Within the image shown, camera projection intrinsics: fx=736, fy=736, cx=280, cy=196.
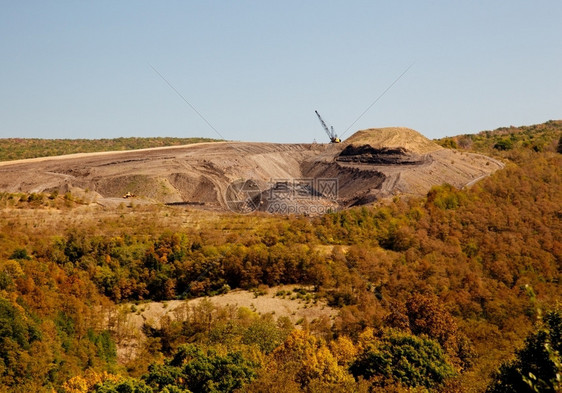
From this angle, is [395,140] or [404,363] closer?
[404,363]

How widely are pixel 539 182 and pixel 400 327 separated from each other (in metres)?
46.6

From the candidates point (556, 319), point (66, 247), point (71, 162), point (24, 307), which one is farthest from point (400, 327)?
point (71, 162)

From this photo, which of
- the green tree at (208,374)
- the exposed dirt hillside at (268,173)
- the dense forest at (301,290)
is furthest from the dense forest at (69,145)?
the green tree at (208,374)

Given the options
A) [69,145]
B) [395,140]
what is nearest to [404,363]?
[395,140]

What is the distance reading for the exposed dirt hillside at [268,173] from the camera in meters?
89.4

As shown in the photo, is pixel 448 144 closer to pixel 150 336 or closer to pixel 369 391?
pixel 150 336

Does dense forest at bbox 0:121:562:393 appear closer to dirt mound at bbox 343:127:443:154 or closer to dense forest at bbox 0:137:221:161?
dirt mound at bbox 343:127:443:154

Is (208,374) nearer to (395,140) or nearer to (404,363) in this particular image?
→ (404,363)

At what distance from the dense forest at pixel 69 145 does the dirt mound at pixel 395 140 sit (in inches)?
2255

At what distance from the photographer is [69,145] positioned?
161 metres

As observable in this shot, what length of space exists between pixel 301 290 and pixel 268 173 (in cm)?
5288

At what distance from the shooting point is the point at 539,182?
8594 centimetres

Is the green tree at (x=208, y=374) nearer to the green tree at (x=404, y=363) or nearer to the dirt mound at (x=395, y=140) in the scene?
the green tree at (x=404, y=363)

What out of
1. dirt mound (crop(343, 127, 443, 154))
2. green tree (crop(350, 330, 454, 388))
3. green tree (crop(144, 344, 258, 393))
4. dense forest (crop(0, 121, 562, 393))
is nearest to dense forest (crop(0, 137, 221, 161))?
dirt mound (crop(343, 127, 443, 154))
